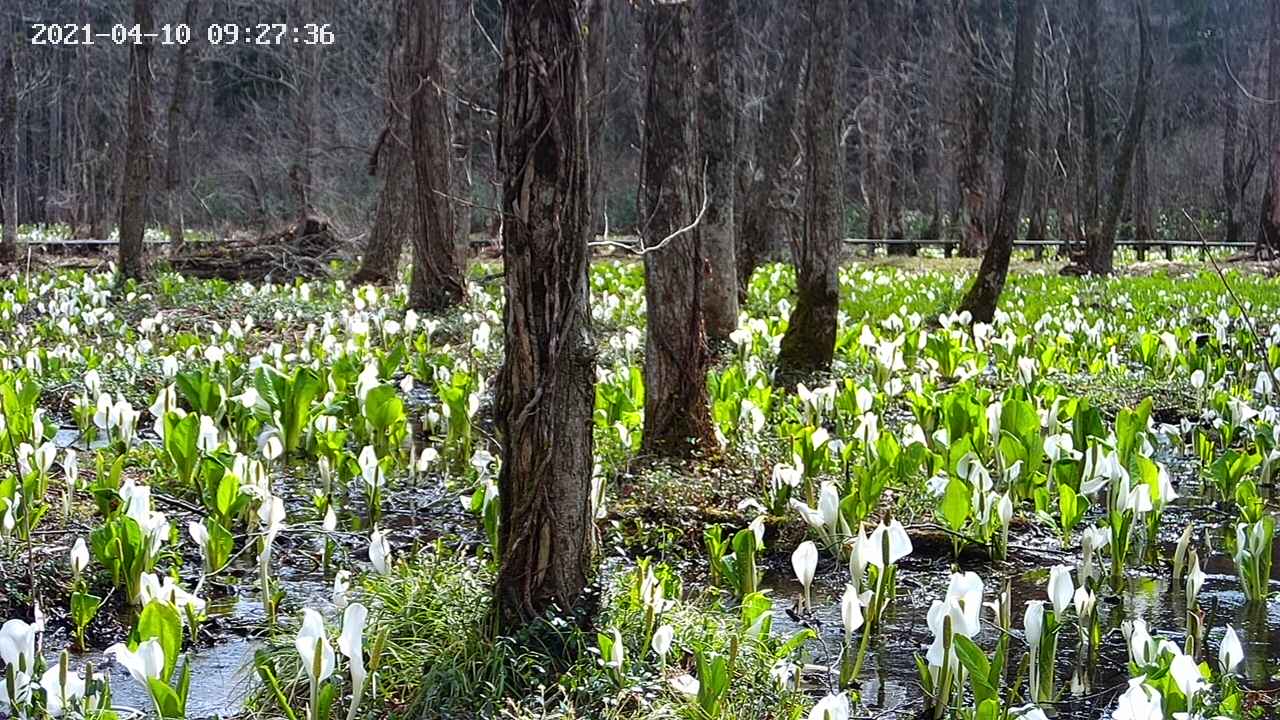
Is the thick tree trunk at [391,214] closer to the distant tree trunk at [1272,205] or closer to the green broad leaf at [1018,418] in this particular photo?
the green broad leaf at [1018,418]

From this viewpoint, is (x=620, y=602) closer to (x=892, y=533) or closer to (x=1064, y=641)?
(x=892, y=533)

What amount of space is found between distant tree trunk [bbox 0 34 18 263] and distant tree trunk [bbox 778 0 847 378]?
33.0 feet

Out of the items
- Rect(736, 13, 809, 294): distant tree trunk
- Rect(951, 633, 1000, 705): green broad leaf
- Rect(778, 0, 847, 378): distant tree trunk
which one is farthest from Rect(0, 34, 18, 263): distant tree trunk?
Rect(951, 633, 1000, 705): green broad leaf

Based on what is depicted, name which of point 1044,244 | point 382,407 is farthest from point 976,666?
point 1044,244

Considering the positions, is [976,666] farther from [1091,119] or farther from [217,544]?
[1091,119]

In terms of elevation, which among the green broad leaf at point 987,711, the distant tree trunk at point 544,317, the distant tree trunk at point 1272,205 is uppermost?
the distant tree trunk at point 1272,205

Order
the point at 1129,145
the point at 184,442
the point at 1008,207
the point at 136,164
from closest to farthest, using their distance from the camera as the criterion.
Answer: the point at 184,442
the point at 1008,207
the point at 136,164
the point at 1129,145

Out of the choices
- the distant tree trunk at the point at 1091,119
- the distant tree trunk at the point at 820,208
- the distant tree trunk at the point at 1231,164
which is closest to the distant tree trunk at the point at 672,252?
the distant tree trunk at the point at 820,208

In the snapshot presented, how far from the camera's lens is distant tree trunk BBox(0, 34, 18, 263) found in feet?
50.4

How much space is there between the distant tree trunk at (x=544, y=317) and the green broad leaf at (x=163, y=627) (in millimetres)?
785

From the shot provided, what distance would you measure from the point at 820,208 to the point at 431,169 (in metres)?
4.87

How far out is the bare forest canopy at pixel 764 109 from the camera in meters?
20.3

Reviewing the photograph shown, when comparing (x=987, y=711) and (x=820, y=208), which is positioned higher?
(x=820, y=208)

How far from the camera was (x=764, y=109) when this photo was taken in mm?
23484
